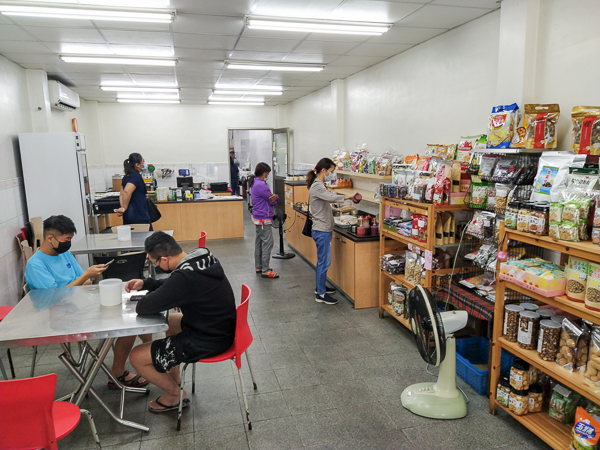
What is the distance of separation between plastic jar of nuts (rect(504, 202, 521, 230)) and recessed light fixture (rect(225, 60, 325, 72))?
13.6 ft

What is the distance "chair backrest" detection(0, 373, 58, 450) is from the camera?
5.38 feet

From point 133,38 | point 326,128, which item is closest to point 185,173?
point 326,128

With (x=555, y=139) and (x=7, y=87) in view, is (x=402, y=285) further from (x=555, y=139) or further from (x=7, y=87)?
(x=7, y=87)

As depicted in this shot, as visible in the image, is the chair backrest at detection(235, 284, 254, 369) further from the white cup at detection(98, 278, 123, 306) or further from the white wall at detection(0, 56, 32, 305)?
the white wall at detection(0, 56, 32, 305)

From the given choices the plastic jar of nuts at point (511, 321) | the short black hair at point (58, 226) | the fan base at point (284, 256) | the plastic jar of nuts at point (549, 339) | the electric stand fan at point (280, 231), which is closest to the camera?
the plastic jar of nuts at point (549, 339)

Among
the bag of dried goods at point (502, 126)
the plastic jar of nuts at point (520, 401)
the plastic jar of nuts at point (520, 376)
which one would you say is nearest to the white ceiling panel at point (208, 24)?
the bag of dried goods at point (502, 126)

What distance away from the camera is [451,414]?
2.73 meters

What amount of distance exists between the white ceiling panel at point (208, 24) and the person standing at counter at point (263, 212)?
1.87 m

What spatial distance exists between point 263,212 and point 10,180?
3.04 m

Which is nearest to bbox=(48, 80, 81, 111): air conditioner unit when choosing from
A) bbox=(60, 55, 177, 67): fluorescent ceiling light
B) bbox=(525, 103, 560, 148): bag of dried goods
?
bbox=(60, 55, 177, 67): fluorescent ceiling light

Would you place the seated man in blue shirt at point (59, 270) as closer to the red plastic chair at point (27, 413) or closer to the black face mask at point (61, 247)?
the black face mask at point (61, 247)

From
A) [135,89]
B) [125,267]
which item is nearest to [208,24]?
[125,267]

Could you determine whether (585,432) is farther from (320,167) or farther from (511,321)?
(320,167)

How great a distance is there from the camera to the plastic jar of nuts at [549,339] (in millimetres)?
2352
